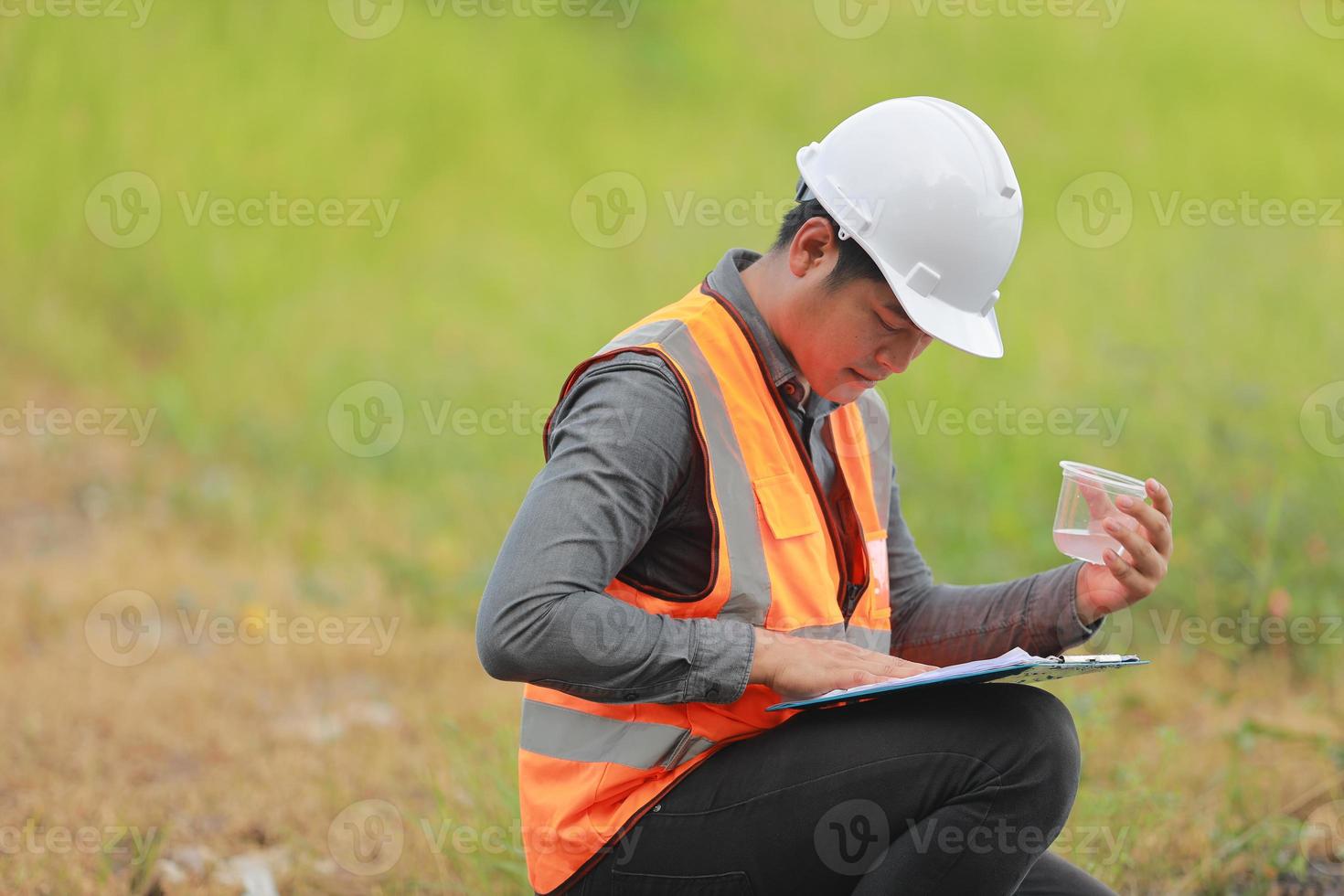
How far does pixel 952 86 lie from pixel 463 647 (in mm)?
5922

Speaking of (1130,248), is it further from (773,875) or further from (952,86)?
(773,875)

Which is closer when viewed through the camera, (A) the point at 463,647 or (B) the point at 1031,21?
(A) the point at 463,647

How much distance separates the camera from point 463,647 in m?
4.87

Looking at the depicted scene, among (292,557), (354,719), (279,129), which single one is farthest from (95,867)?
(279,129)

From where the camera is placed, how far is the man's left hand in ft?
6.73

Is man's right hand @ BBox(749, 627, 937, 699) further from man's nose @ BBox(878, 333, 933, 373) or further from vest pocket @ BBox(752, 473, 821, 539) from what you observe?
man's nose @ BBox(878, 333, 933, 373)

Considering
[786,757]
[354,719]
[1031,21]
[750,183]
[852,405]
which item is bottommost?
[354,719]
